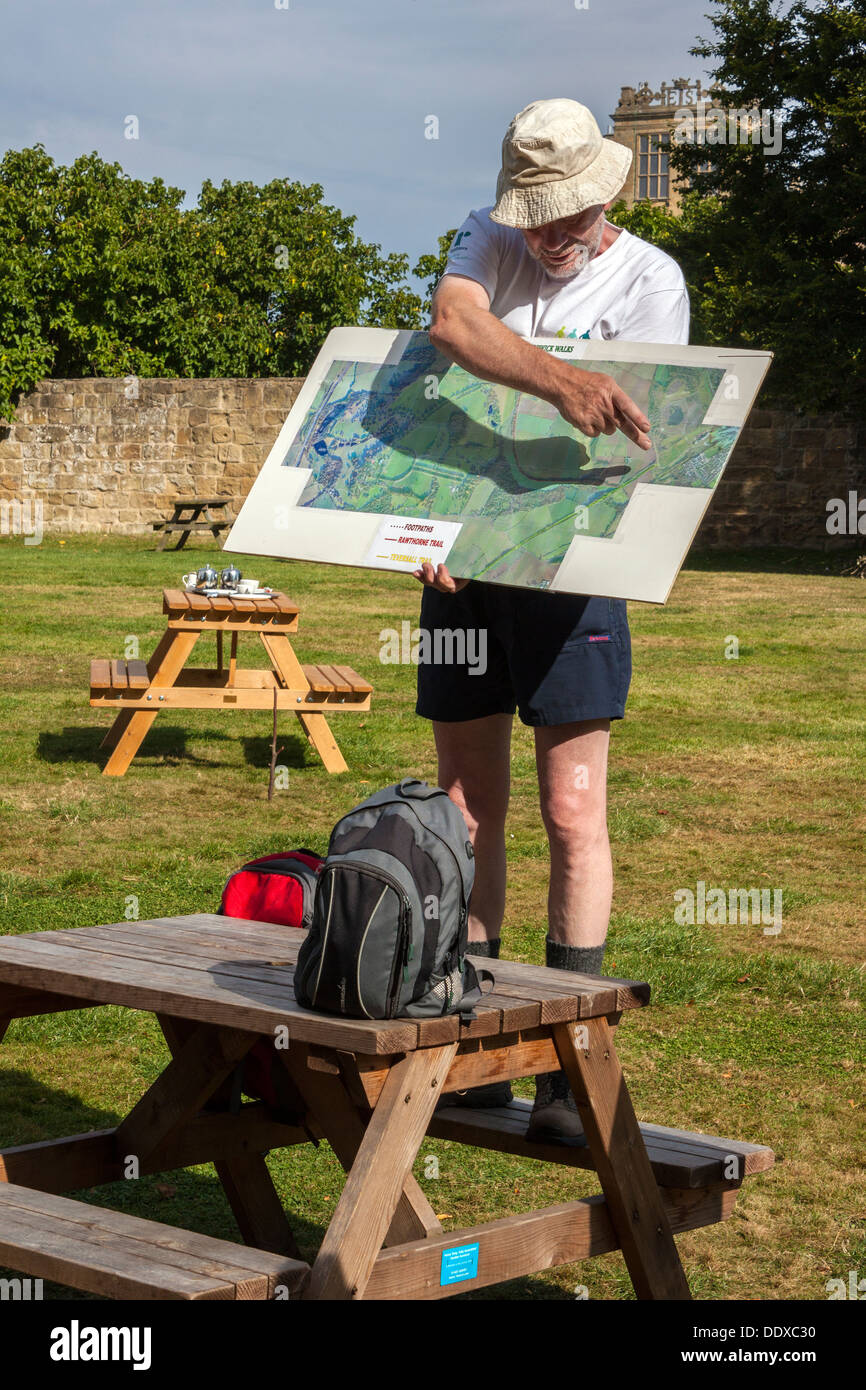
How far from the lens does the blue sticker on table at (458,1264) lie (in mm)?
2484

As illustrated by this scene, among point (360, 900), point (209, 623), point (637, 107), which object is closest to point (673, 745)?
point (209, 623)

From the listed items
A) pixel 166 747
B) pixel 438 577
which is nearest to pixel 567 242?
pixel 438 577

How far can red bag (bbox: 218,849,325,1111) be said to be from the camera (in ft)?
10.1

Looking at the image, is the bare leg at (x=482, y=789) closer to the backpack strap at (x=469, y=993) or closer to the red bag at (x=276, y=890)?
the red bag at (x=276, y=890)

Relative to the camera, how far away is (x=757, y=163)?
22625 millimetres

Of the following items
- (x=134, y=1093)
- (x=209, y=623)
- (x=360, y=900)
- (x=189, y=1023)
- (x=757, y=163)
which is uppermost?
(x=757, y=163)

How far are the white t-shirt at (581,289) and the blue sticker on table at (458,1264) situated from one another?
1.71m

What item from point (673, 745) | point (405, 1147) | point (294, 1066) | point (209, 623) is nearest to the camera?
point (405, 1147)

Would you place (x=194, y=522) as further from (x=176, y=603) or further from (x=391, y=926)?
(x=391, y=926)

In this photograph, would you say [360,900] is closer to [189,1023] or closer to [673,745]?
[189,1023]

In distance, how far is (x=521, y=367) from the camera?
301 centimetres

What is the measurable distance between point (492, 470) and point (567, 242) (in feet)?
1.53

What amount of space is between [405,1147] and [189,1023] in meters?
0.98

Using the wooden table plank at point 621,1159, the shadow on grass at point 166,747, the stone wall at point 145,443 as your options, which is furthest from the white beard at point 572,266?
the stone wall at point 145,443
